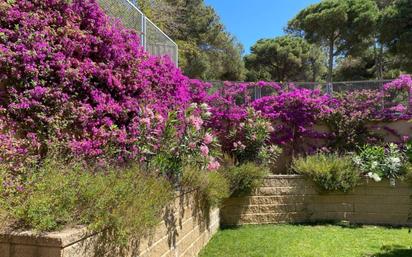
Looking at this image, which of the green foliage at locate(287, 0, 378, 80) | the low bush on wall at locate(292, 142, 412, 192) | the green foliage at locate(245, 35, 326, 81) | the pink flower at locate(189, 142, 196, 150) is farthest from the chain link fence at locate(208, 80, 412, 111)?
the green foliage at locate(245, 35, 326, 81)

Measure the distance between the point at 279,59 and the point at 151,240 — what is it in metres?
29.8

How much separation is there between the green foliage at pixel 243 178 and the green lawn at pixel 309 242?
28.6 inches

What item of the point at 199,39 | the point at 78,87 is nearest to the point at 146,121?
the point at 78,87

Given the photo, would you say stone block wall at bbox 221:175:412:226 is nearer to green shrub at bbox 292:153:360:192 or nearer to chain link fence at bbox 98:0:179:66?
green shrub at bbox 292:153:360:192

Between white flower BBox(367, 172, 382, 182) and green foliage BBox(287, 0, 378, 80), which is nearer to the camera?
white flower BBox(367, 172, 382, 182)

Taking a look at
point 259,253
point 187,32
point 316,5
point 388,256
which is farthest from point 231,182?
point 316,5

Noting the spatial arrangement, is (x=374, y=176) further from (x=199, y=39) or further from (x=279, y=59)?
(x=279, y=59)

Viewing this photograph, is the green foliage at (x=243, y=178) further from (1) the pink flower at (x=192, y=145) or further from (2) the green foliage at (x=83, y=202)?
(2) the green foliage at (x=83, y=202)

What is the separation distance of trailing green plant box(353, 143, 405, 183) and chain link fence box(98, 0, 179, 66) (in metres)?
4.72

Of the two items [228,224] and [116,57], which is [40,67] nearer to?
[116,57]

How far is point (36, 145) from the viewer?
448 cm

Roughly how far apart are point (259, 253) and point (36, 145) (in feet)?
11.2

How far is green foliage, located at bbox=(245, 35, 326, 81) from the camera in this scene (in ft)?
106

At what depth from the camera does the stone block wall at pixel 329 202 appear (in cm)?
852
